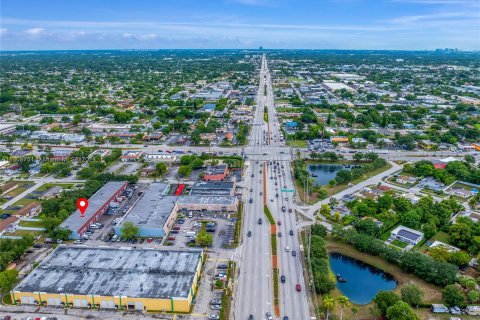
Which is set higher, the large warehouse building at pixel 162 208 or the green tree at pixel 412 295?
the large warehouse building at pixel 162 208

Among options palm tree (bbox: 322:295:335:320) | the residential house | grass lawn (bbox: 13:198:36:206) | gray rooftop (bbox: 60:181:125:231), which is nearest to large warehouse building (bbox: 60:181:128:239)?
gray rooftop (bbox: 60:181:125:231)

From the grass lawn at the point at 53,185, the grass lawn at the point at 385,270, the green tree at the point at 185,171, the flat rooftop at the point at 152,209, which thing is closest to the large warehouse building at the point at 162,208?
the flat rooftop at the point at 152,209

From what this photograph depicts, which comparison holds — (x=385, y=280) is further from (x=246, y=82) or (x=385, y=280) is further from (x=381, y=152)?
(x=246, y=82)

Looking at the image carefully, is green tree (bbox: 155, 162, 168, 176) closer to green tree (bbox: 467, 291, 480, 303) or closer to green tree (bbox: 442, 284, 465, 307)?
green tree (bbox: 442, 284, 465, 307)

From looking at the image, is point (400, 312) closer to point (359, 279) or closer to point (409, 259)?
point (409, 259)

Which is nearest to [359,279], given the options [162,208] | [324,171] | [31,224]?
[162,208]

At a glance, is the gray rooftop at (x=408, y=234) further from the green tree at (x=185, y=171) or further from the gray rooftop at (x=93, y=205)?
the gray rooftop at (x=93, y=205)
